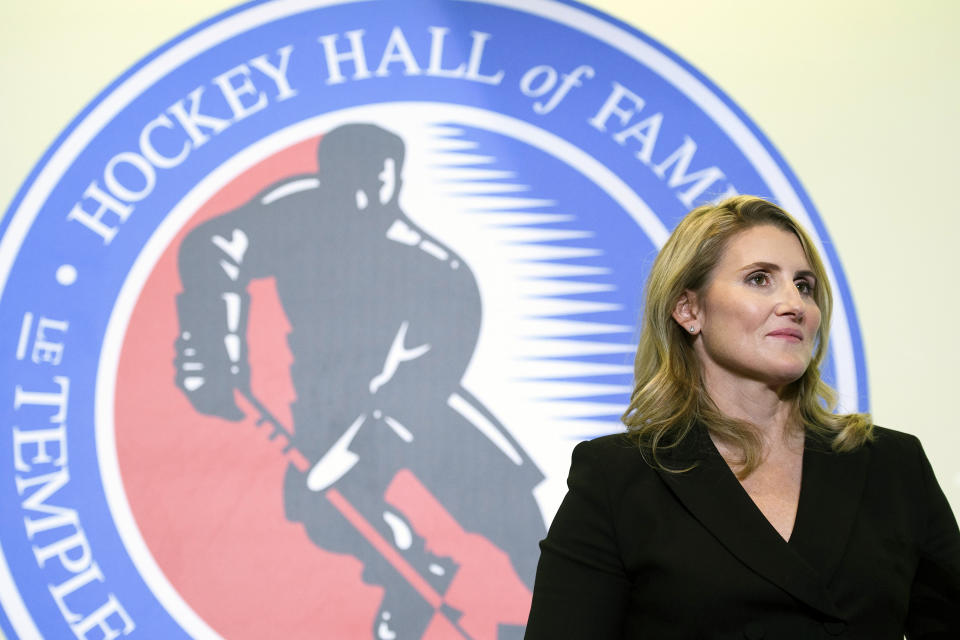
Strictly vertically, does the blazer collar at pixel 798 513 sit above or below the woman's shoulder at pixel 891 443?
below

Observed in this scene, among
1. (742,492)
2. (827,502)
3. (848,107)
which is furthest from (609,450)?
(848,107)

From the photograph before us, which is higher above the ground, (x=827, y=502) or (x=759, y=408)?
(x=759, y=408)

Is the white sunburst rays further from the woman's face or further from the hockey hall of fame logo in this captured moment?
the woman's face

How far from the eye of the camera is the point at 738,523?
4.02 feet

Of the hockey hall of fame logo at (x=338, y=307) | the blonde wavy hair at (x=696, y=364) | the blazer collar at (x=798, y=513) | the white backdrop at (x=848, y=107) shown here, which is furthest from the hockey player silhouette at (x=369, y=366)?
the blazer collar at (x=798, y=513)

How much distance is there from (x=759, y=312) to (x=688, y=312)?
13cm

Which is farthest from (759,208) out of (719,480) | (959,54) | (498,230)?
(959,54)

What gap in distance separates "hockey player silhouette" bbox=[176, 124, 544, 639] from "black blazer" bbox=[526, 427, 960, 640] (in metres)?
0.80

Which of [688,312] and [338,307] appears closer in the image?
[688,312]

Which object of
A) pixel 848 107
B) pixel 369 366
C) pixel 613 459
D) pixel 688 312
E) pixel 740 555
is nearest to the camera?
pixel 740 555

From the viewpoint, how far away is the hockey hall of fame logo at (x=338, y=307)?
207 cm

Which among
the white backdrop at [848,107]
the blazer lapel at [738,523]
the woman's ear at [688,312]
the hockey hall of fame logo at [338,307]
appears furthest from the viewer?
the white backdrop at [848,107]

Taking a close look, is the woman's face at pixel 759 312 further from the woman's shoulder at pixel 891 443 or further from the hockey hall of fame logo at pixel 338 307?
the hockey hall of fame logo at pixel 338 307

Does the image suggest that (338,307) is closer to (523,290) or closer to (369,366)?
(369,366)
